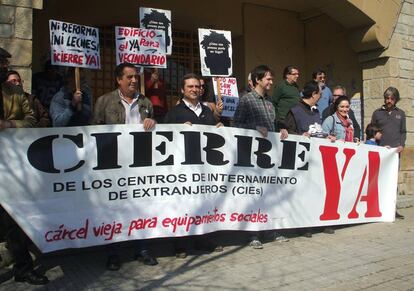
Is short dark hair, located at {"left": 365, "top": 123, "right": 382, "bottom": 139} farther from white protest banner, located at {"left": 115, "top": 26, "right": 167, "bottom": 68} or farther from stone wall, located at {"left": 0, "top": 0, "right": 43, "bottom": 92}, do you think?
stone wall, located at {"left": 0, "top": 0, "right": 43, "bottom": 92}

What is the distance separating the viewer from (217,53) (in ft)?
19.0

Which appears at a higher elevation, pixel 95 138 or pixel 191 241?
pixel 95 138

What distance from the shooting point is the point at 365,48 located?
8758 mm

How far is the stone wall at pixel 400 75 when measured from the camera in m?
8.59

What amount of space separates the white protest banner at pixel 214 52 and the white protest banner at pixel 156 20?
393mm

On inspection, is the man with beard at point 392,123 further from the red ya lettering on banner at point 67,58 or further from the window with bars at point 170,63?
the red ya lettering on banner at point 67,58

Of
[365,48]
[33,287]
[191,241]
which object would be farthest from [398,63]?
[33,287]

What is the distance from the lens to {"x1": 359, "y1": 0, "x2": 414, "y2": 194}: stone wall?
8586 millimetres

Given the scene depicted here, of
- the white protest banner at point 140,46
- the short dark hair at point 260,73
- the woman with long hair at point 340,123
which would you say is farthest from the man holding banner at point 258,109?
the white protest banner at point 140,46

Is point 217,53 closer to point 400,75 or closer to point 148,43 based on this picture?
point 148,43

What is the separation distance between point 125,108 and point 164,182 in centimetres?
81

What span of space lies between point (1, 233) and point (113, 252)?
38.9 inches

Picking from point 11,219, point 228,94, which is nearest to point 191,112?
point 228,94

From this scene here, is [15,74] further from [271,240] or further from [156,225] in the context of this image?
[271,240]
